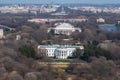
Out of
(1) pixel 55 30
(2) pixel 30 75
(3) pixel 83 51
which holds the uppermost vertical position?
(2) pixel 30 75

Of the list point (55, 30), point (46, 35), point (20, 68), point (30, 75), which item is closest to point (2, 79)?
point (30, 75)

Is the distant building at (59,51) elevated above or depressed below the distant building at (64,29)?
above

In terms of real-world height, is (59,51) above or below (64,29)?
above

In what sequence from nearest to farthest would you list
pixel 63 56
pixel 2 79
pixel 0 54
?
pixel 2 79 → pixel 0 54 → pixel 63 56

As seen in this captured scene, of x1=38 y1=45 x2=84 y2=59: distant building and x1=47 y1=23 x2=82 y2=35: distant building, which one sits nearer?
x1=38 y1=45 x2=84 y2=59: distant building

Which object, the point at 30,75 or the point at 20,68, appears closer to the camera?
the point at 30,75

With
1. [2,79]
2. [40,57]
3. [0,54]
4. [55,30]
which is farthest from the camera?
[55,30]

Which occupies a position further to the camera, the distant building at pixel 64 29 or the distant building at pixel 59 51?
the distant building at pixel 64 29

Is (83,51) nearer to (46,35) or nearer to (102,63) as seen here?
(102,63)

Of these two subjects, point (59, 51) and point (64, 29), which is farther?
point (64, 29)

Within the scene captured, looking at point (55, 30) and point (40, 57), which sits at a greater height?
point (40, 57)

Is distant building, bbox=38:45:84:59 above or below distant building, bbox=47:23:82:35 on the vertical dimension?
above
